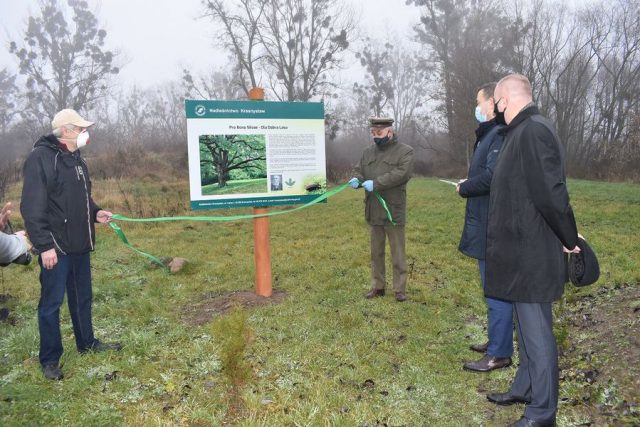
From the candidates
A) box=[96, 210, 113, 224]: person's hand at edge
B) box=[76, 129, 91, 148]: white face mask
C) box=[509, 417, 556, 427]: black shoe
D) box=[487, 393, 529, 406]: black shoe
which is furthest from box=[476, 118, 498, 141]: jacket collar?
box=[96, 210, 113, 224]: person's hand at edge

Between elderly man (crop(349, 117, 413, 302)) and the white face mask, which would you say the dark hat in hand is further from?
the white face mask

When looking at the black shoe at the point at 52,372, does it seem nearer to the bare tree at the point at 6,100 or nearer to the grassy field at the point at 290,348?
the grassy field at the point at 290,348

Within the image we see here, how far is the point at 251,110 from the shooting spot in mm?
5707

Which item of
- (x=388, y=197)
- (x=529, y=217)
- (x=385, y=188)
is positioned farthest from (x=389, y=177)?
(x=529, y=217)

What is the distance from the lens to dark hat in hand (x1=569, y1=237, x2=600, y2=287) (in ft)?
10.0

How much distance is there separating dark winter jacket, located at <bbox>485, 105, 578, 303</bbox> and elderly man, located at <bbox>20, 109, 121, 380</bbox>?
11.4 ft

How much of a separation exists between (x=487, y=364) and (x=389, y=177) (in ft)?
7.94

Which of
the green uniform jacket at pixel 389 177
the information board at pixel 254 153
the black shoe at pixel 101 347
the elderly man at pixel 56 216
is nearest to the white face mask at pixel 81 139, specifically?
the elderly man at pixel 56 216

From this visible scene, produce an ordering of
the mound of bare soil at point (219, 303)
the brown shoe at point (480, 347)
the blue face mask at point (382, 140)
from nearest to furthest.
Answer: the brown shoe at point (480, 347)
the mound of bare soil at point (219, 303)
the blue face mask at point (382, 140)

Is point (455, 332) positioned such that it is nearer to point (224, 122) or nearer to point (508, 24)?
point (224, 122)

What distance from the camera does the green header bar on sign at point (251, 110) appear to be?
217 inches

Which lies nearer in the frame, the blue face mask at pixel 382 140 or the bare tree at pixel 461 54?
the blue face mask at pixel 382 140

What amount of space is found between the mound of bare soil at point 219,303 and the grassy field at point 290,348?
0.05m

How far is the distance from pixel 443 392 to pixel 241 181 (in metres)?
3.33
